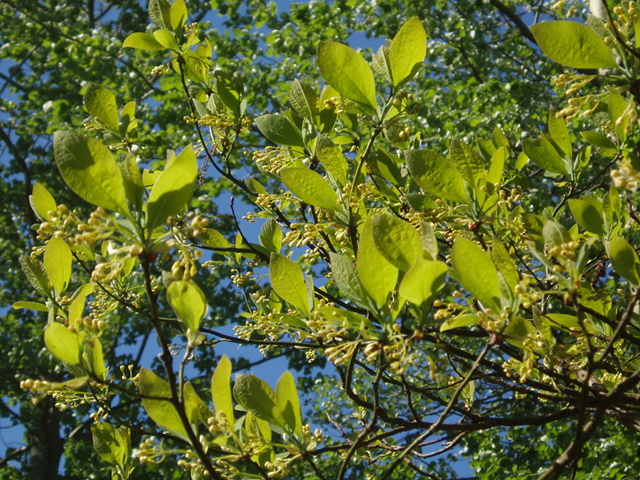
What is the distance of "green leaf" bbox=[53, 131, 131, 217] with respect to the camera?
886 millimetres

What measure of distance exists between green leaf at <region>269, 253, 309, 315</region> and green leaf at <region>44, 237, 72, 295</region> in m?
0.47

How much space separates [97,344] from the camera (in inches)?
45.6

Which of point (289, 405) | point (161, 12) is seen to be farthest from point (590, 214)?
point (161, 12)

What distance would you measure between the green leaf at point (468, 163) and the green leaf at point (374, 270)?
48cm

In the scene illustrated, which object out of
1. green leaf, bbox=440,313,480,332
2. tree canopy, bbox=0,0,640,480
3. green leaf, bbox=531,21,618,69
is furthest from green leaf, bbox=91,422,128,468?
green leaf, bbox=531,21,618,69

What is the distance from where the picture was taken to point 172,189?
89 cm

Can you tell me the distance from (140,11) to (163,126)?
3420mm

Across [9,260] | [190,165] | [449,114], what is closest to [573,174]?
[190,165]

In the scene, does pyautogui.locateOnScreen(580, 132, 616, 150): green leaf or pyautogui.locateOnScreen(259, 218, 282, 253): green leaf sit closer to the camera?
pyautogui.locateOnScreen(259, 218, 282, 253): green leaf

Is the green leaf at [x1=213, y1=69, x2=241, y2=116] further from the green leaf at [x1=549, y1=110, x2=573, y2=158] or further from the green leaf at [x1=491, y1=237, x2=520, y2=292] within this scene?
the green leaf at [x1=491, y1=237, x2=520, y2=292]

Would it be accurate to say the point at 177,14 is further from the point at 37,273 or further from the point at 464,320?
the point at 464,320

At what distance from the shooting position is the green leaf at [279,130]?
5.16 feet

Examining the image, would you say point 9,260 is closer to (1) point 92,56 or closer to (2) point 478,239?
(1) point 92,56

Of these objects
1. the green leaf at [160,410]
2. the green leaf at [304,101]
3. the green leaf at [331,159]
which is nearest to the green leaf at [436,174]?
the green leaf at [331,159]
